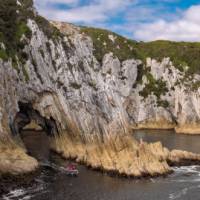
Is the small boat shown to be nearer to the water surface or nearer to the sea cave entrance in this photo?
the water surface

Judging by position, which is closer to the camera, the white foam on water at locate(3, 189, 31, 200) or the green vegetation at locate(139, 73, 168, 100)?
the white foam on water at locate(3, 189, 31, 200)

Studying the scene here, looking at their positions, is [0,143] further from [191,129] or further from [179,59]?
[179,59]

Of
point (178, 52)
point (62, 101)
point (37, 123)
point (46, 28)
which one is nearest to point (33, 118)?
point (37, 123)

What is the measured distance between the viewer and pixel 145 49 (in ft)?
635

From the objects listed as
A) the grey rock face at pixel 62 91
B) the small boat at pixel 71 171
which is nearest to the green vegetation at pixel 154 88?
the grey rock face at pixel 62 91

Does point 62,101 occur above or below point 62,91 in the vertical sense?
below

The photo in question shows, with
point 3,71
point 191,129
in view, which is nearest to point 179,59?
point 191,129

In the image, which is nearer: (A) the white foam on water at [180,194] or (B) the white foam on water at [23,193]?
(B) the white foam on water at [23,193]

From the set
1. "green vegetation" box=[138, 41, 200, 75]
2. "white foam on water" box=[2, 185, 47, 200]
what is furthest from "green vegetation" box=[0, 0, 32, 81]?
"green vegetation" box=[138, 41, 200, 75]

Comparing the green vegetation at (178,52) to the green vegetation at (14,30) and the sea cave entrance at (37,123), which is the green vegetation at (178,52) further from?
the green vegetation at (14,30)

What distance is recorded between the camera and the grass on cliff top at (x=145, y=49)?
181 m

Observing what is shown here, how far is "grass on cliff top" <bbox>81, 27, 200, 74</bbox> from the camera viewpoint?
7111 inches

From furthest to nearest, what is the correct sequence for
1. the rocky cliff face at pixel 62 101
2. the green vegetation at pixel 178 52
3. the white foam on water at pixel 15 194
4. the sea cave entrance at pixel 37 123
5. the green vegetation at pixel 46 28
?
the green vegetation at pixel 178 52, the green vegetation at pixel 46 28, the sea cave entrance at pixel 37 123, the rocky cliff face at pixel 62 101, the white foam on water at pixel 15 194

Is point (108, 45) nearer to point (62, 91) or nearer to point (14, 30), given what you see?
point (62, 91)
